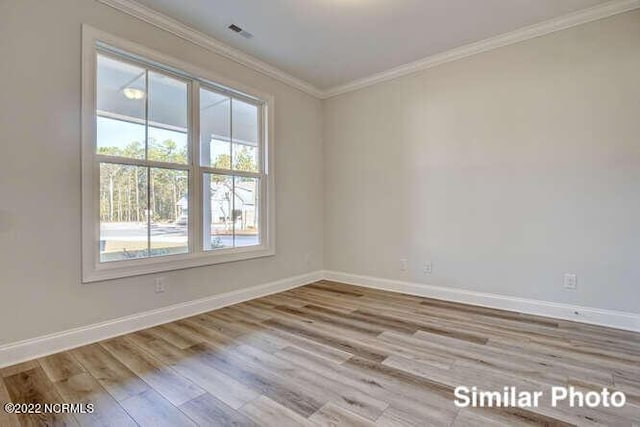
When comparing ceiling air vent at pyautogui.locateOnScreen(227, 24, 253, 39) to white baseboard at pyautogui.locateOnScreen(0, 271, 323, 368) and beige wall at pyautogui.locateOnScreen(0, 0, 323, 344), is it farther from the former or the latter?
white baseboard at pyautogui.locateOnScreen(0, 271, 323, 368)

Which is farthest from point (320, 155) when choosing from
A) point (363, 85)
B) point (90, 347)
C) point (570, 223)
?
point (90, 347)

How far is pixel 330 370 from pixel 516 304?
7.28 feet

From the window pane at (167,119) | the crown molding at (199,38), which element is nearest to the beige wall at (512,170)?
the crown molding at (199,38)

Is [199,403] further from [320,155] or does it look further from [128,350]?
[320,155]

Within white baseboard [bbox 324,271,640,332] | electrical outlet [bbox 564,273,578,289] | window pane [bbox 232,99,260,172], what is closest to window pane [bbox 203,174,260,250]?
window pane [bbox 232,99,260,172]

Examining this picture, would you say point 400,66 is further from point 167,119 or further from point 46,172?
point 46,172

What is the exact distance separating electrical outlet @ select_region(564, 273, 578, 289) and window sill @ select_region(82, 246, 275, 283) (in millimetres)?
3061

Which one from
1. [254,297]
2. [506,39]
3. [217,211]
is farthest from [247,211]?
[506,39]

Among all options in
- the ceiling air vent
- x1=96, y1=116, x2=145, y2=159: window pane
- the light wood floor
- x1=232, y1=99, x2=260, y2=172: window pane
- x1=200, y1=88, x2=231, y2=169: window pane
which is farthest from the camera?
x1=232, y1=99, x2=260, y2=172: window pane

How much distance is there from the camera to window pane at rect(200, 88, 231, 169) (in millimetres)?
3320

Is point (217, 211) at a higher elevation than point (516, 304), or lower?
higher

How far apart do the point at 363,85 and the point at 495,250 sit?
8.57ft

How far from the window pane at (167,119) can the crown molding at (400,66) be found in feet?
1.50

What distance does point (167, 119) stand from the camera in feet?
9.89
